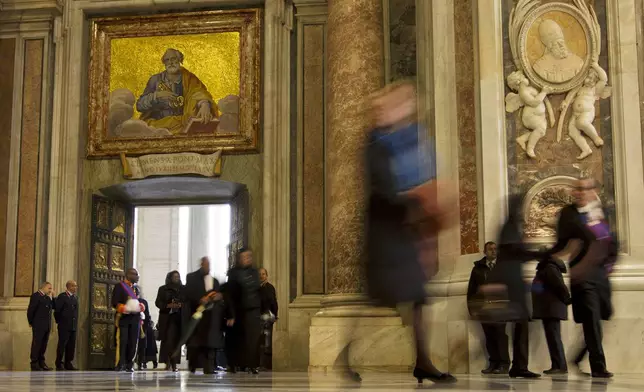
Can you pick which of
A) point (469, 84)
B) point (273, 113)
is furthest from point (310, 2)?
point (469, 84)

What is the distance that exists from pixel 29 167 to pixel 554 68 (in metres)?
8.82

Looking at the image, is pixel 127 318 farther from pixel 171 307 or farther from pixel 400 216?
pixel 400 216

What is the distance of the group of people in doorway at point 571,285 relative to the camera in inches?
289

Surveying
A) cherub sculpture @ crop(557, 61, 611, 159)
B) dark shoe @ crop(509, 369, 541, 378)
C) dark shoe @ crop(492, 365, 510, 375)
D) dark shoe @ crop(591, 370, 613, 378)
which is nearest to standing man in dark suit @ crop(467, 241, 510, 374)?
dark shoe @ crop(492, 365, 510, 375)

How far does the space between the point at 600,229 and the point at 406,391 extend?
288cm

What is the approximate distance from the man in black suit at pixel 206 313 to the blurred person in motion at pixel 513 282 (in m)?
3.54

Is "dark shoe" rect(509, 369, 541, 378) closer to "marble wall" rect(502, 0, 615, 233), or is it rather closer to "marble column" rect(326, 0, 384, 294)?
"marble wall" rect(502, 0, 615, 233)

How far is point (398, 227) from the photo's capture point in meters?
5.93

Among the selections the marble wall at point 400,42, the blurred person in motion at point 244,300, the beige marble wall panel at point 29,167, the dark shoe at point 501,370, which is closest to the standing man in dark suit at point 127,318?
the beige marble wall panel at point 29,167

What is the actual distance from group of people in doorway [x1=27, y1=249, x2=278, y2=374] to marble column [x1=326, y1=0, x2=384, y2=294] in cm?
104

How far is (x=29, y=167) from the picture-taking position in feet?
51.1

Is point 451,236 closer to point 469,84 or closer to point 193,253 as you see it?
point 469,84

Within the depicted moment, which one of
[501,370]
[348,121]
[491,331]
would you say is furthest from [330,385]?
[348,121]

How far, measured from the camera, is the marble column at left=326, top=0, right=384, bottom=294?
11430mm
